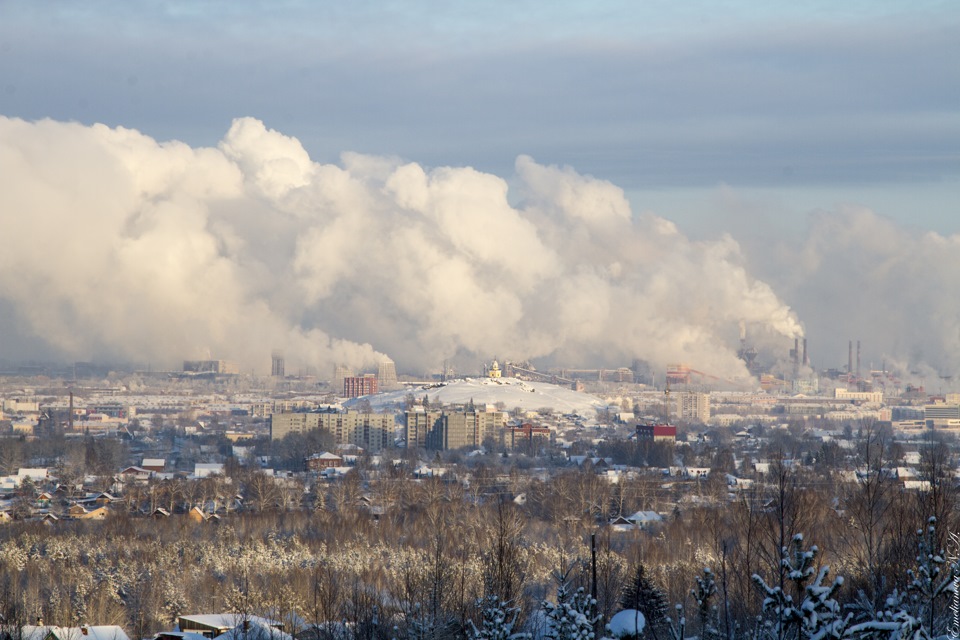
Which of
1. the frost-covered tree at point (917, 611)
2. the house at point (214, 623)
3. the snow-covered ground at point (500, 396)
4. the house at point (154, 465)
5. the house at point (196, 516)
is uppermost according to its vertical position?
the snow-covered ground at point (500, 396)

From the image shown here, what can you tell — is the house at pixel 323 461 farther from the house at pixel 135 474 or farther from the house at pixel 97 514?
the house at pixel 97 514

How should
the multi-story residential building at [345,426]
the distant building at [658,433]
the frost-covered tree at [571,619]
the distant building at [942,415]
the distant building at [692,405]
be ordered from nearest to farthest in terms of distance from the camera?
the frost-covered tree at [571,619]
the distant building at [658,433]
the multi-story residential building at [345,426]
the distant building at [942,415]
the distant building at [692,405]

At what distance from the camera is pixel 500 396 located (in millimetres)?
107938

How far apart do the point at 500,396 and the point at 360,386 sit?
597 inches

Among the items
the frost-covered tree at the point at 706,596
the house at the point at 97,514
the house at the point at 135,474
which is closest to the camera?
the frost-covered tree at the point at 706,596

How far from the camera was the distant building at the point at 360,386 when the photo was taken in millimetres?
117438

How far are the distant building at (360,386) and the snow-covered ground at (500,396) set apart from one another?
5051 millimetres

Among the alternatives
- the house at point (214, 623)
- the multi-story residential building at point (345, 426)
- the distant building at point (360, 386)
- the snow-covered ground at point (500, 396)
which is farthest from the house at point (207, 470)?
the distant building at point (360, 386)

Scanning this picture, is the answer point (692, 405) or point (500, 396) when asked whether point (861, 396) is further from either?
point (500, 396)

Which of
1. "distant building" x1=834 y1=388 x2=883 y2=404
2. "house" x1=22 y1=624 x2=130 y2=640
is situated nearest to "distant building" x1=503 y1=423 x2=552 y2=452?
"distant building" x1=834 y1=388 x2=883 y2=404

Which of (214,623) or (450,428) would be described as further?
(450,428)

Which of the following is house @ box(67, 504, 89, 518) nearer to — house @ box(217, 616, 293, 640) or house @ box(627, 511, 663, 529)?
house @ box(627, 511, 663, 529)

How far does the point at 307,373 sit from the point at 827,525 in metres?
110

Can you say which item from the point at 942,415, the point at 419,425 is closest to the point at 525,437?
the point at 419,425
